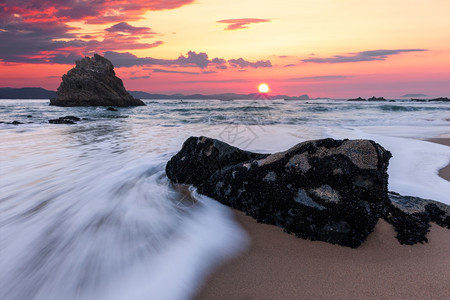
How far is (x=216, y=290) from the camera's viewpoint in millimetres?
2039

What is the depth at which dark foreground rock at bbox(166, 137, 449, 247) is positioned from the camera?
2631 mm

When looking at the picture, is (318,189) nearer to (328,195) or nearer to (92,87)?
(328,195)

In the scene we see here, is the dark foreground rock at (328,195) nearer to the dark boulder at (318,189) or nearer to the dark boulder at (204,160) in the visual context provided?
the dark boulder at (318,189)

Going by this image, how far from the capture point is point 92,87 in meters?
60.8

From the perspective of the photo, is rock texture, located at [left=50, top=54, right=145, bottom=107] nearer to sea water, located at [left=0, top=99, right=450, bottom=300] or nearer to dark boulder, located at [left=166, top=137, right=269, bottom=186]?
sea water, located at [left=0, top=99, right=450, bottom=300]

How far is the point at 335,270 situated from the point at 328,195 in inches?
30.8

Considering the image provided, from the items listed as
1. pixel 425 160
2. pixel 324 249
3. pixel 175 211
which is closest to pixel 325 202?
pixel 324 249

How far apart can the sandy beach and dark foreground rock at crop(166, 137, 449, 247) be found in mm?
138

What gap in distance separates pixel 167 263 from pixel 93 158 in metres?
5.54

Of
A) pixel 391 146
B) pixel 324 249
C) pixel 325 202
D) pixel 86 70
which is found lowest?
pixel 391 146

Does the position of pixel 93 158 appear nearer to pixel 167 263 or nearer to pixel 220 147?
pixel 220 147

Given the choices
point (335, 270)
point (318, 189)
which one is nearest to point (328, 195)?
point (318, 189)

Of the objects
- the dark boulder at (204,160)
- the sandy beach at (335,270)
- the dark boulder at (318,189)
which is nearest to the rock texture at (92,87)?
the dark boulder at (204,160)

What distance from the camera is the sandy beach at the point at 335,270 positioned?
1.96 meters
